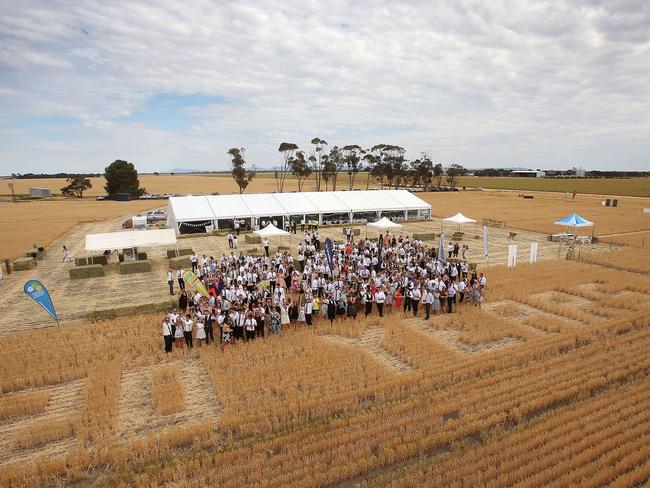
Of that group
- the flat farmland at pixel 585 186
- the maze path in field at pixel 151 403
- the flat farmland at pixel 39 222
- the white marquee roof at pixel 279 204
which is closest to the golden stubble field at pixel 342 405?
the maze path in field at pixel 151 403

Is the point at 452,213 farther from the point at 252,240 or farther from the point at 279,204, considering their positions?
the point at 252,240

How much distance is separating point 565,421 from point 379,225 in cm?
2031

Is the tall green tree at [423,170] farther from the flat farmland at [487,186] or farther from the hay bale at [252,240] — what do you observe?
the hay bale at [252,240]

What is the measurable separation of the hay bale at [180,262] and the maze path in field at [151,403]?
489 inches

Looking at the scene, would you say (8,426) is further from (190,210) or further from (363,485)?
(190,210)

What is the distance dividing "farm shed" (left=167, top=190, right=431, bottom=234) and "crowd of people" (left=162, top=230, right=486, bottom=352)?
42.6 feet

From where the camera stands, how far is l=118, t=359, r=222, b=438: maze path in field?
313 inches

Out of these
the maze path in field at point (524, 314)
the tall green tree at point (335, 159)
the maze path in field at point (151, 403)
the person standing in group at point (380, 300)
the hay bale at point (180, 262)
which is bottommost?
the maze path in field at point (151, 403)

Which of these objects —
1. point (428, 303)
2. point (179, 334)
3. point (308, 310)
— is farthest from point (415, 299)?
point (179, 334)

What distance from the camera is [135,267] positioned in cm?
2139

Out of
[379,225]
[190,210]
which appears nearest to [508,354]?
[379,225]

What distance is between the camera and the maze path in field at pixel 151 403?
313 inches

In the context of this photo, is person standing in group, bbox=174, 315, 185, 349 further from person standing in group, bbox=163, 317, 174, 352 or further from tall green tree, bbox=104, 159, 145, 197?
tall green tree, bbox=104, 159, 145, 197

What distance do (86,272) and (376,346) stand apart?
16510 millimetres
